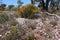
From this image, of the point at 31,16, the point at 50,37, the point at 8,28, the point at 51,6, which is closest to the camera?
the point at 50,37

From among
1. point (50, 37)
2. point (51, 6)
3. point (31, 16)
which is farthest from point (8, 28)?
point (51, 6)

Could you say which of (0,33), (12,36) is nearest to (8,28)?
(0,33)

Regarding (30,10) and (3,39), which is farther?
(30,10)

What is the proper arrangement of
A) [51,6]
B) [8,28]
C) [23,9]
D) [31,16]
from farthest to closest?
[51,6]
[23,9]
[31,16]
[8,28]

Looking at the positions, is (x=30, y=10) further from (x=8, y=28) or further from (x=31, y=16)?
(x=8, y=28)

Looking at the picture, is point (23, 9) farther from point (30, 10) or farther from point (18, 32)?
point (18, 32)

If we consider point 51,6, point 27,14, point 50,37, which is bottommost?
point 51,6

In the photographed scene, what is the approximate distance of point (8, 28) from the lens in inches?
398

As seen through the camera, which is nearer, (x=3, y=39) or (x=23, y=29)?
(x=3, y=39)

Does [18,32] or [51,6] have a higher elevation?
[18,32]

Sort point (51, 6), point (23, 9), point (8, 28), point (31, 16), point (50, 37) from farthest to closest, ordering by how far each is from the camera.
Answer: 1. point (51, 6)
2. point (23, 9)
3. point (31, 16)
4. point (8, 28)
5. point (50, 37)

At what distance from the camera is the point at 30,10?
714 inches

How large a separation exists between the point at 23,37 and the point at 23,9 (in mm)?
9375

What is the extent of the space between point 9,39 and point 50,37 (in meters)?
1.96
